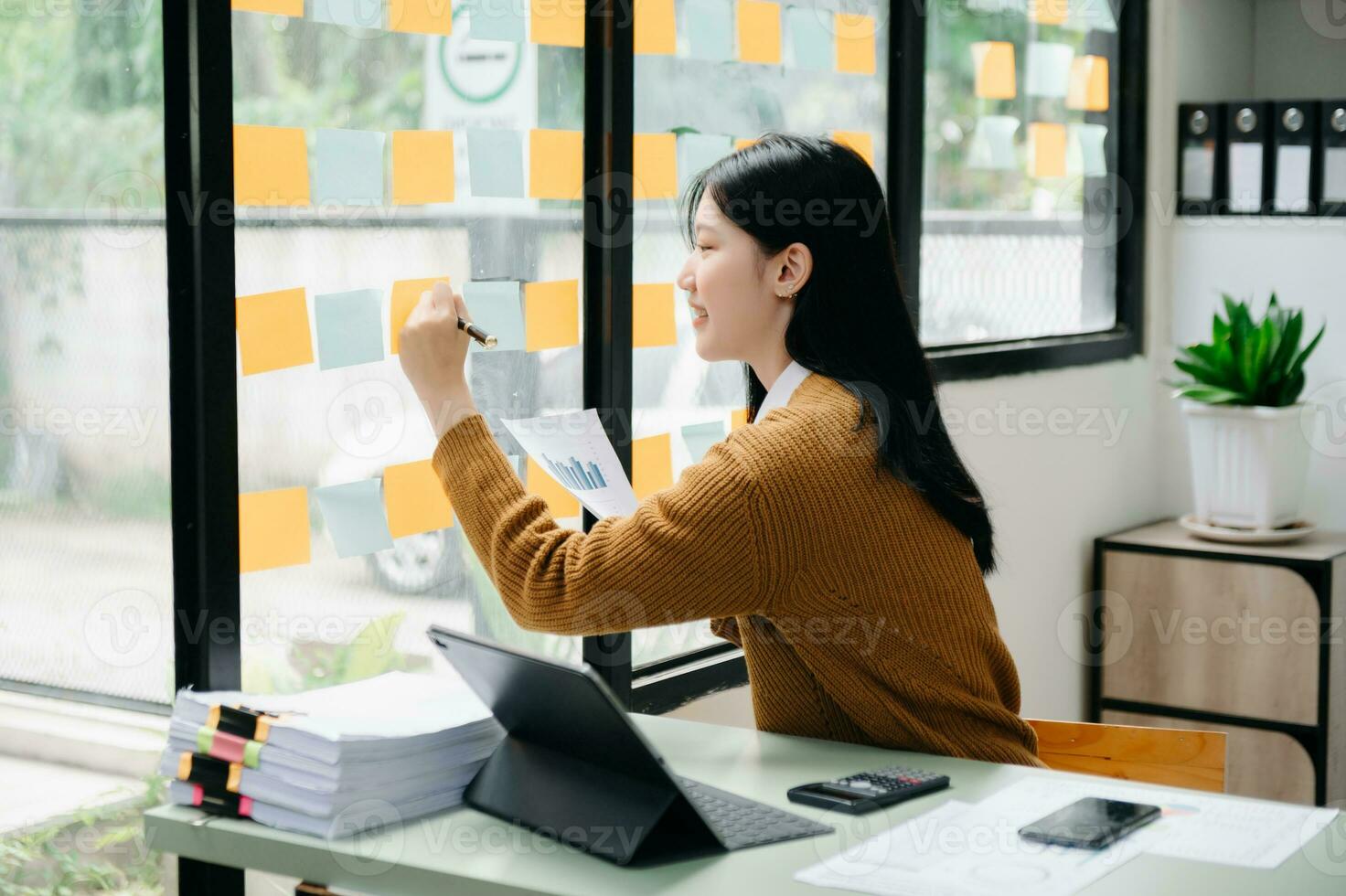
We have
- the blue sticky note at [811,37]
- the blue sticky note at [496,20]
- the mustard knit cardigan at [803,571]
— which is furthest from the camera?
the blue sticky note at [811,37]

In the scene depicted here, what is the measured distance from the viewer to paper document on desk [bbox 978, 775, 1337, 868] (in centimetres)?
126

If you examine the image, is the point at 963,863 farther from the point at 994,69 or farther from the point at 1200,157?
the point at 1200,157

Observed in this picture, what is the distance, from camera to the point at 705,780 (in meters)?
1.47

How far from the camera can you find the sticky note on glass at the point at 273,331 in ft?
5.70

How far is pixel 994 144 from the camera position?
3227mm

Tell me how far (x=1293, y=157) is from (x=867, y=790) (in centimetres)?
272

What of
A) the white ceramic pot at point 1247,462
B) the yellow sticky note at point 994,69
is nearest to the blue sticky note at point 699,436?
the yellow sticky note at point 994,69

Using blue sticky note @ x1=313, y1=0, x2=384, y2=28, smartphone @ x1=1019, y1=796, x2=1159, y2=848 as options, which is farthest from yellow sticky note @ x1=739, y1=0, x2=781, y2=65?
smartphone @ x1=1019, y1=796, x2=1159, y2=848

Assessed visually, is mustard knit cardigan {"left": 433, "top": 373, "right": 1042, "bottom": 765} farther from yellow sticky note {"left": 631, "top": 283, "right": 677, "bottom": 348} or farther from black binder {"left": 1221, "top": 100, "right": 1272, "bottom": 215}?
black binder {"left": 1221, "top": 100, "right": 1272, "bottom": 215}

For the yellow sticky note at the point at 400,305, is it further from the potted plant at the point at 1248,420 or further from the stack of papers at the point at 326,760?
the potted plant at the point at 1248,420

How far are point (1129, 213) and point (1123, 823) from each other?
8.77ft

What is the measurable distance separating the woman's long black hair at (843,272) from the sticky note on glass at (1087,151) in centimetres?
196

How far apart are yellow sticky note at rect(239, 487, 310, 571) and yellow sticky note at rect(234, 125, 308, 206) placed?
338mm

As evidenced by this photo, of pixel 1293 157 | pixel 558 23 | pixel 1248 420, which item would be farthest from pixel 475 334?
pixel 1293 157
